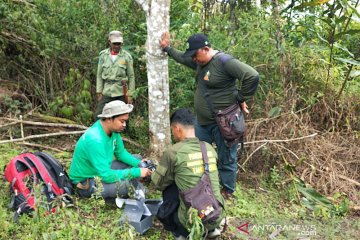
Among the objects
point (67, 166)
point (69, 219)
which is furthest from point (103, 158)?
point (67, 166)

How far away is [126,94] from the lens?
18.1ft

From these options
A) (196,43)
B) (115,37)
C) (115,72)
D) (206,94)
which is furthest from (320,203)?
(115,37)

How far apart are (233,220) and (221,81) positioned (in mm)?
1529

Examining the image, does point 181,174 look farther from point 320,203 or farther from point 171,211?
point 320,203

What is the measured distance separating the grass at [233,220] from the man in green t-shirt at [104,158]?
0.61 ft

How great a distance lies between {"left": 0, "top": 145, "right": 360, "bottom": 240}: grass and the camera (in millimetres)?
3256

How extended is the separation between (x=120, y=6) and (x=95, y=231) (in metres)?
4.05

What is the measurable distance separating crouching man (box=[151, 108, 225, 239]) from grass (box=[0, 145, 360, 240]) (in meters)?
0.32

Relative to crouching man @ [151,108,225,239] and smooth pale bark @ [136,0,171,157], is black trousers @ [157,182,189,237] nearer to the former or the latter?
crouching man @ [151,108,225,239]

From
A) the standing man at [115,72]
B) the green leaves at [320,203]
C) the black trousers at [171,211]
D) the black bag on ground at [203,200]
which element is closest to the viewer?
the black bag on ground at [203,200]

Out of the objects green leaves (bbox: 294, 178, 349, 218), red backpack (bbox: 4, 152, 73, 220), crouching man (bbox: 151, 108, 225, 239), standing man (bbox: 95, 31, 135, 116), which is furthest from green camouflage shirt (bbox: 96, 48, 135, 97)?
green leaves (bbox: 294, 178, 349, 218)

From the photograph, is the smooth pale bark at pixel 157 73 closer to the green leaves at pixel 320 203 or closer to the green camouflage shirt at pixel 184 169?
the green camouflage shirt at pixel 184 169

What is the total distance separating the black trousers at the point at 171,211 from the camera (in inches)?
133

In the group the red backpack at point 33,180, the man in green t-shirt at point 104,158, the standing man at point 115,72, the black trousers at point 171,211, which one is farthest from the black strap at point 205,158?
the standing man at point 115,72
